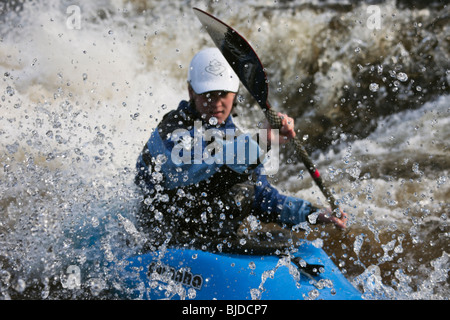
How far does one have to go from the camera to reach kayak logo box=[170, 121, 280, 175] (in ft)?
8.39

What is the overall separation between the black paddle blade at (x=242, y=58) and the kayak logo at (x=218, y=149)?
0.32 meters

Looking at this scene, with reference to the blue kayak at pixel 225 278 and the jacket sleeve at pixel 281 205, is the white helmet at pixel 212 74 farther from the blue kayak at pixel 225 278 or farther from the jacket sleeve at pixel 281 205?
the blue kayak at pixel 225 278

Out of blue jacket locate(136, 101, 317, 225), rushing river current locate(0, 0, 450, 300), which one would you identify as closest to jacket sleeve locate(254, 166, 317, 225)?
blue jacket locate(136, 101, 317, 225)

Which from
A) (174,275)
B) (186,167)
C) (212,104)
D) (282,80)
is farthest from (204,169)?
(282,80)

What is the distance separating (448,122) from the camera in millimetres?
4871

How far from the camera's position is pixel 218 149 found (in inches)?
102

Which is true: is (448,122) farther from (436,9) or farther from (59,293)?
(59,293)

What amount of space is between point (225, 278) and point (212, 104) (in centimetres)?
108

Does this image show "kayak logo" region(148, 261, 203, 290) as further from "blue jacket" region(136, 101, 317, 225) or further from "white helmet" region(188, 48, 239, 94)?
"white helmet" region(188, 48, 239, 94)

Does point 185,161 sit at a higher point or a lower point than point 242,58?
lower

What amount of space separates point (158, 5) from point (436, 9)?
304 centimetres

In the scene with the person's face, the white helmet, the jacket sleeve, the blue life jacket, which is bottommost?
the jacket sleeve

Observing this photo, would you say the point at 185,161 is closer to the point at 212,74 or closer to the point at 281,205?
the point at 212,74
